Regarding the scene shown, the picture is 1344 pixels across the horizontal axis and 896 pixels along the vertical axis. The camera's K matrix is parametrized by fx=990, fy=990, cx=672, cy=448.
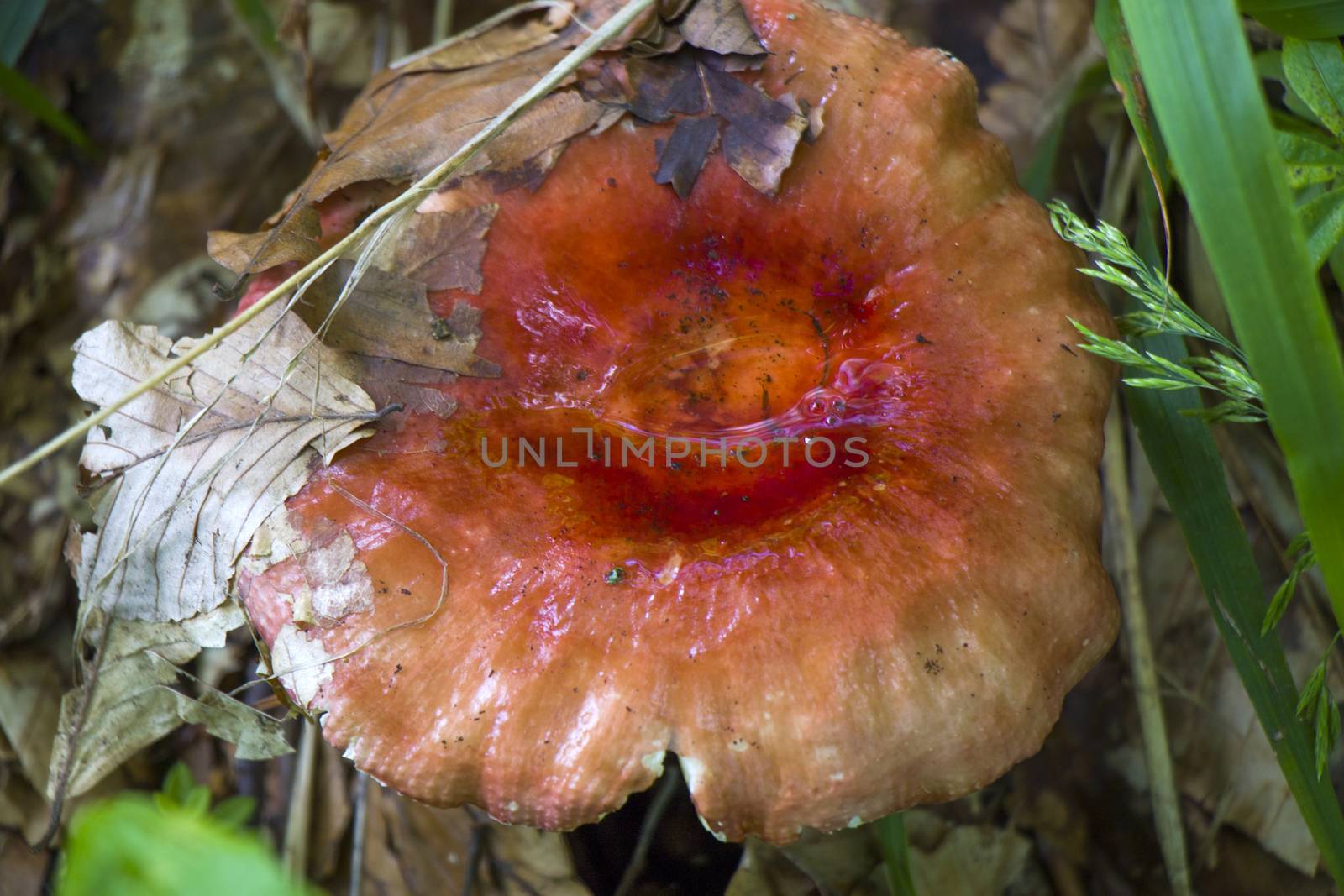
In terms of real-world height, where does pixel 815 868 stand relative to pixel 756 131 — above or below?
below

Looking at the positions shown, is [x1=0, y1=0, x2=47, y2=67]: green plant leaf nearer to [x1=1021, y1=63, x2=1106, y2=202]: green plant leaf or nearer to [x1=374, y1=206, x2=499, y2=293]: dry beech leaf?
[x1=374, y1=206, x2=499, y2=293]: dry beech leaf

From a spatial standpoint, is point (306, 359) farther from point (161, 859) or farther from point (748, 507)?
point (161, 859)

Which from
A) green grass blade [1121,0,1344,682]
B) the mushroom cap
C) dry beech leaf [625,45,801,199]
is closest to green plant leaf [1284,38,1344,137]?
the mushroom cap

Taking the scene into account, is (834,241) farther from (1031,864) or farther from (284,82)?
(284,82)

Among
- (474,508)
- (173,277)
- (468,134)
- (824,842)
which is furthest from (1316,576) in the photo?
(173,277)

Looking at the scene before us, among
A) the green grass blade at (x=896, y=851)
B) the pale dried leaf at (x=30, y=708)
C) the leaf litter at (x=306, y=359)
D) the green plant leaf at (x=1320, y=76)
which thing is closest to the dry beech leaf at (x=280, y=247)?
the leaf litter at (x=306, y=359)

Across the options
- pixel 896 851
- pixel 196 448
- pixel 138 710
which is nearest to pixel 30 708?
pixel 138 710
